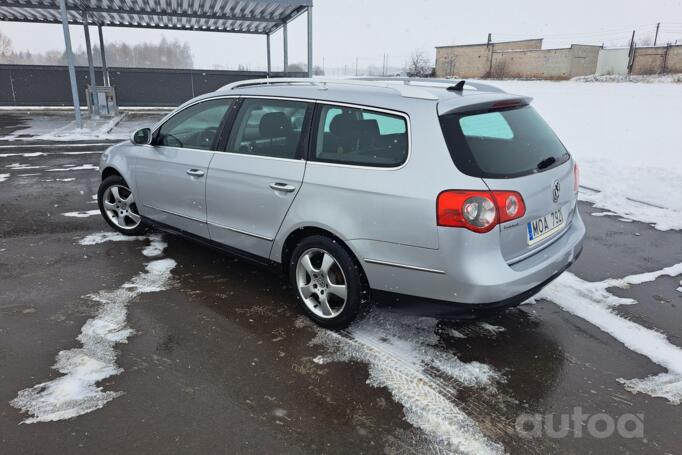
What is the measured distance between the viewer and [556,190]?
122 inches

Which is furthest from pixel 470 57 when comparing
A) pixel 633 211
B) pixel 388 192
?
pixel 388 192

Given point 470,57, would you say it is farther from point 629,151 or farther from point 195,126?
point 195,126

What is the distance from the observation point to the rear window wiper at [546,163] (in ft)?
9.97

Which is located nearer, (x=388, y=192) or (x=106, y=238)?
(x=388, y=192)

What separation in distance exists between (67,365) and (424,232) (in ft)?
7.47

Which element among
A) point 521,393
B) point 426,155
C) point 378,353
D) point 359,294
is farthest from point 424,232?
point 521,393

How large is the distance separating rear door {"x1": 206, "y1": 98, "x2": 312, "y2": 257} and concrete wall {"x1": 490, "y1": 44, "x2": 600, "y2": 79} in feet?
160

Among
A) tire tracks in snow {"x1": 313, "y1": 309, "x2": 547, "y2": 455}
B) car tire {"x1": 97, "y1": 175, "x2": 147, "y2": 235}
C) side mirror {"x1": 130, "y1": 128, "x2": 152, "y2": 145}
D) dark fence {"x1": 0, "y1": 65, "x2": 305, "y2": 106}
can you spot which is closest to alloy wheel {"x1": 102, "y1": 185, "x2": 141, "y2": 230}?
car tire {"x1": 97, "y1": 175, "x2": 147, "y2": 235}

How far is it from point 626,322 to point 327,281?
224 centimetres

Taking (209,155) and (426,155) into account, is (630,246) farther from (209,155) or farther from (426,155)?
(209,155)

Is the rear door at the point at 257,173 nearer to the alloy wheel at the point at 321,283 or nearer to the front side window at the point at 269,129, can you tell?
the front side window at the point at 269,129

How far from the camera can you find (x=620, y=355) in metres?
3.12

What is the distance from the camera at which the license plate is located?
9.52ft

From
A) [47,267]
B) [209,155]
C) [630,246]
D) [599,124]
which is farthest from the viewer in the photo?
[599,124]
